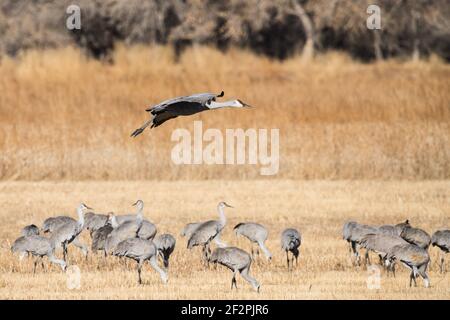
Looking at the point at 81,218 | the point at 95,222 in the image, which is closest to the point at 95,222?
the point at 95,222

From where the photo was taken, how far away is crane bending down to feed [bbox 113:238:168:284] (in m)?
11.9

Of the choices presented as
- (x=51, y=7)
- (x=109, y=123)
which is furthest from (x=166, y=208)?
(x=51, y=7)

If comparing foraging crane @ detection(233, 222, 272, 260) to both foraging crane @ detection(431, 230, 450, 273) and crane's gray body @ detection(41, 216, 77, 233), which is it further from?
crane's gray body @ detection(41, 216, 77, 233)

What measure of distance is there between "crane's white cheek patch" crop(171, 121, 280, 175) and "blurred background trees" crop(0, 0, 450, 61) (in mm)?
11620

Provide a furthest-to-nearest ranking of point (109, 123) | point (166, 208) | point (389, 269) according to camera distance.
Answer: point (109, 123)
point (166, 208)
point (389, 269)

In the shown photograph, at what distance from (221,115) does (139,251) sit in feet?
36.9

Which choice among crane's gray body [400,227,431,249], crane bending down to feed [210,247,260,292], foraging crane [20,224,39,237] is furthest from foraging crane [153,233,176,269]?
crane's gray body [400,227,431,249]

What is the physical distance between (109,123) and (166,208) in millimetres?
5052

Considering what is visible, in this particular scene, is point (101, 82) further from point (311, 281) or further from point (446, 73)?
point (311, 281)

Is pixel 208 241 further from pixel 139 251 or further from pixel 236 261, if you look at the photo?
pixel 236 261

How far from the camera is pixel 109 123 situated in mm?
22891

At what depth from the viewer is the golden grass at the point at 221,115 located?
69.6ft

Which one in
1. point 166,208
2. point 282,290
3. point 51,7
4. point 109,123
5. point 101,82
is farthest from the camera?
point 51,7

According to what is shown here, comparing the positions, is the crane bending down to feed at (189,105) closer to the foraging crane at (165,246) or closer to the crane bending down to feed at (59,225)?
the foraging crane at (165,246)
